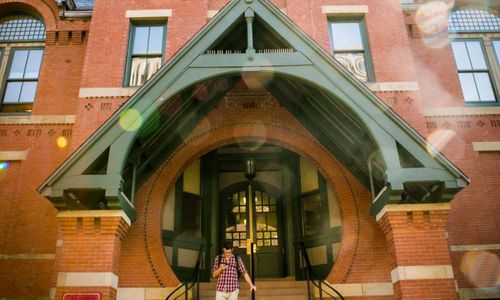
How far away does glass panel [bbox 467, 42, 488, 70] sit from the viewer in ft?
40.3

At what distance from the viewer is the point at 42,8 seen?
41.3 feet

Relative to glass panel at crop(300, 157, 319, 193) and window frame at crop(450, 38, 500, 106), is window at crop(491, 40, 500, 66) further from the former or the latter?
glass panel at crop(300, 157, 319, 193)

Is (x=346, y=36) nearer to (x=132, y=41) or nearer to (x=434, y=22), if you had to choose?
(x=434, y=22)

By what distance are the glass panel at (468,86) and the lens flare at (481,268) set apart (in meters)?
4.24

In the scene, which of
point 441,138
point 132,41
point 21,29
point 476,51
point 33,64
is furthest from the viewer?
point 21,29

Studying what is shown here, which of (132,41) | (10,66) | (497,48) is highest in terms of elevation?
(497,48)

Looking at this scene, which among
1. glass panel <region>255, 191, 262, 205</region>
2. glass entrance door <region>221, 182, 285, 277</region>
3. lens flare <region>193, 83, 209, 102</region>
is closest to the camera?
lens flare <region>193, 83, 209, 102</region>

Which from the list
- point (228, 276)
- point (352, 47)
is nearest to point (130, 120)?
point (228, 276)

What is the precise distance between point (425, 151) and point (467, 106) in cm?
486

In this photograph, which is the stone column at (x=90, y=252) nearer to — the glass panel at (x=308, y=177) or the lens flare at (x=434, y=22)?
the glass panel at (x=308, y=177)

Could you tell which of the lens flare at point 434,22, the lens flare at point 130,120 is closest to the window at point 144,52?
the lens flare at point 130,120

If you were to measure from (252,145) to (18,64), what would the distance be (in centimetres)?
703

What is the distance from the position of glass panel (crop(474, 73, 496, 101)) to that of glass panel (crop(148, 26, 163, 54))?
868 cm

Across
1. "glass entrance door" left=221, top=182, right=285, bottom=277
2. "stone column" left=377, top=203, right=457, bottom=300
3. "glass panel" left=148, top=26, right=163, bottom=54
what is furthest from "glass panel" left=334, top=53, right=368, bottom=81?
"glass panel" left=148, top=26, right=163, bottom=54
